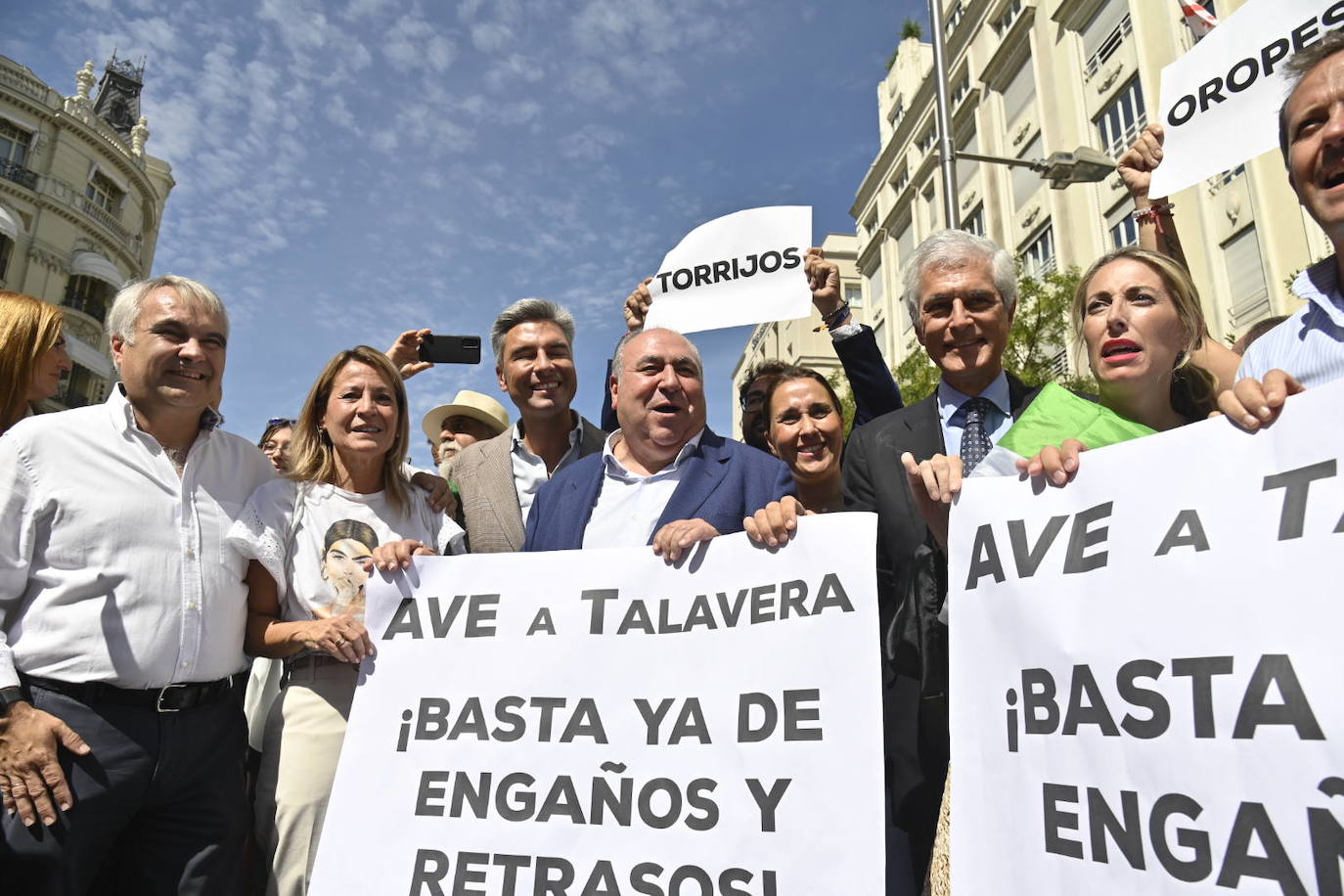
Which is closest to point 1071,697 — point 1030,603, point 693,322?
point 1030,603

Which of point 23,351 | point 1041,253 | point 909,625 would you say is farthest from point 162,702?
point 1041,253

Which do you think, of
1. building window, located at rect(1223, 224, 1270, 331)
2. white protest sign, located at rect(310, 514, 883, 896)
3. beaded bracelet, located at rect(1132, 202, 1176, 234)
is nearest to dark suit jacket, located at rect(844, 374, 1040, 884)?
white protest sign, located at rect(310, 514, 883, 896)

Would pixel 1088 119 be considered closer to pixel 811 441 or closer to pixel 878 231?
pixel 878 231

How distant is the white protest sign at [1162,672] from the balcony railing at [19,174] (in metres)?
38.4

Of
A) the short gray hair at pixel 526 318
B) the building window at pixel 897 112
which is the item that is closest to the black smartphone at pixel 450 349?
the short gray hair at pixel 526 318

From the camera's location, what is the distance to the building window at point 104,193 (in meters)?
33.1

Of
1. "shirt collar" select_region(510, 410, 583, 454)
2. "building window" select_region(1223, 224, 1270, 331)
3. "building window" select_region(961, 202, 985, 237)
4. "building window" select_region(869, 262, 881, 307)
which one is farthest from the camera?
"building window" select_region(869, 262, 881, 307)

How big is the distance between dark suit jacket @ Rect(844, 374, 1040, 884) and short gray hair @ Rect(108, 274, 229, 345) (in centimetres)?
217

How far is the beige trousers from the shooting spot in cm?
243

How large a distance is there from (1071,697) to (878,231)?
3545 cm

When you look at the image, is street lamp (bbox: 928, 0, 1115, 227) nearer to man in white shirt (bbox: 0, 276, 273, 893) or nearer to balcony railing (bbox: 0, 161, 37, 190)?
man in white shirt (bbox: 0, 276, 273, 893)

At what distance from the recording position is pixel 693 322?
4211 mm

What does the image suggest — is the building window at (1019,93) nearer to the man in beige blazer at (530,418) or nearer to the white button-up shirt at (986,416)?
the man in beige blazer at (530,418)

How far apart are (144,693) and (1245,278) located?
1835cm
